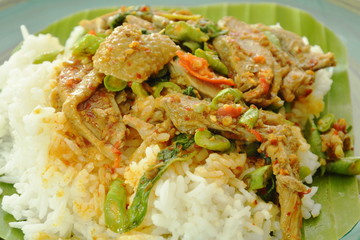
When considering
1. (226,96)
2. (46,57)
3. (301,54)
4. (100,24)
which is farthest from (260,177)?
(46,57)

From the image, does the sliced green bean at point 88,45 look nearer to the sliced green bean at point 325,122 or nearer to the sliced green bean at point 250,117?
the sliced green bean at point 250,117

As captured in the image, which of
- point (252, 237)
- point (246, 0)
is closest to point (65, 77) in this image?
point (252, 237)

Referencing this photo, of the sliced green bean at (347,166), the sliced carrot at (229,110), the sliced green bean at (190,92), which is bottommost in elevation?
the sliced green bean at (347,166)

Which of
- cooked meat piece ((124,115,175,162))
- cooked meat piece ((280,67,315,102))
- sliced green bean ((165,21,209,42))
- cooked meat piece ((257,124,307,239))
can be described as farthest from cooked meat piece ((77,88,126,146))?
cooked meat piece ((280,67,315,102))

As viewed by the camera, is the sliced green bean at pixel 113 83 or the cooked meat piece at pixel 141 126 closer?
the cooked meat piece at pixel 141 126

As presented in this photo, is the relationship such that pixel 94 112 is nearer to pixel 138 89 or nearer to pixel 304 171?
pixel 138 89

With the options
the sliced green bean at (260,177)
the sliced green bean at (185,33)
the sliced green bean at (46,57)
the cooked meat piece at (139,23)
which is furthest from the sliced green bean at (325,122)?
the sliced green bean at (46,57)
